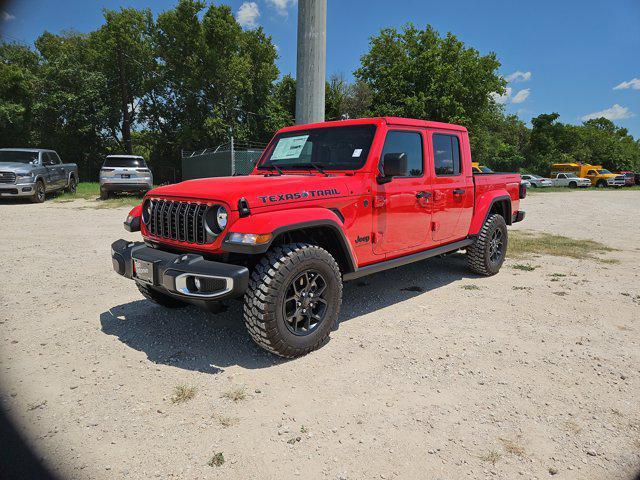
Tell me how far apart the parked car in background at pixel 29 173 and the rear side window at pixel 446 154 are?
13247mm

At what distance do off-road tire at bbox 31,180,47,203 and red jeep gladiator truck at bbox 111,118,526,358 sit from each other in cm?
1198

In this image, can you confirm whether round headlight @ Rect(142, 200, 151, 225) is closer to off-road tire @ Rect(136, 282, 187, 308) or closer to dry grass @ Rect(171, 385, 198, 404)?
off-road tire @ Rect(136, 282, 187, 308)

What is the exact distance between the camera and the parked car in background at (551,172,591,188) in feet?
109

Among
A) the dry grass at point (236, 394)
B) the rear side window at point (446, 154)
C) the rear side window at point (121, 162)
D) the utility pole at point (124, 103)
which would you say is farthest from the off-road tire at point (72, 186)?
the dry grass at point (236, 394)

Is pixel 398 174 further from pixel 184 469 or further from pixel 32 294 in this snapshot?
pixel 32 294

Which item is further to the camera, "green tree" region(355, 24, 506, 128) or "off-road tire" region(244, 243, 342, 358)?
"green tree" region(355, 24, 506, 128)

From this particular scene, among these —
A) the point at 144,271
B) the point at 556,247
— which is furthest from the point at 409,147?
the point at 556,247

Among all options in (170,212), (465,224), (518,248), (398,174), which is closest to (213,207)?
(170,212)

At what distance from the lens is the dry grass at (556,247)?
24.5ft

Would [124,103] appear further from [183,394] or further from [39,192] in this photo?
[183,394]

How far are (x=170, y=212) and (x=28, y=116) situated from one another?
30.3 meters

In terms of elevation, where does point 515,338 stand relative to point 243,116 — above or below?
below

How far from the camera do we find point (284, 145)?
4.71m

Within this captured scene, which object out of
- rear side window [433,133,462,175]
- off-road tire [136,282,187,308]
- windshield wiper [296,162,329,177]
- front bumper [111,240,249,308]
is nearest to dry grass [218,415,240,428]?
front bumper [111,240,249,308]
